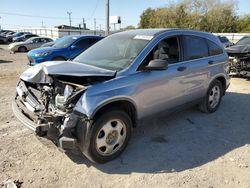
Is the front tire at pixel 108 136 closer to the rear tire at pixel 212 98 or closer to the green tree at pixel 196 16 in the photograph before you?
the rear tire at pixel 212 98

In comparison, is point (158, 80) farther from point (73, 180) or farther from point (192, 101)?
point (73, 180)

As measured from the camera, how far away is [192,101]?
5.32m

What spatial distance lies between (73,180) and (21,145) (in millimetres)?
1349

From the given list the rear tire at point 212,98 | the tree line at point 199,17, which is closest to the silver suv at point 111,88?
the rear tire at point 212,98

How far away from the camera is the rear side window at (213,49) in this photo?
18.8 feet

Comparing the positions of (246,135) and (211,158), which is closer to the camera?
(211,158)

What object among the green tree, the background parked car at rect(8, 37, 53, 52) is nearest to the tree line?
the green tree

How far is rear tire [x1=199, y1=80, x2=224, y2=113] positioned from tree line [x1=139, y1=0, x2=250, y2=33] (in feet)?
152

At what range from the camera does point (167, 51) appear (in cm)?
473

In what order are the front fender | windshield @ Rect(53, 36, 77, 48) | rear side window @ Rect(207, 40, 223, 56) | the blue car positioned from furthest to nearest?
windshield @ Rect(53, 36, 77, 48)
the blue car
rear side window @ Rect(207, 40, 223, 56)
the front fender

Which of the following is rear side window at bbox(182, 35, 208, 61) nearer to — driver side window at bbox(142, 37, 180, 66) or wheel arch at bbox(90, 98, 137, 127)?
driver side window at bbox(142, 37, 180, 66)

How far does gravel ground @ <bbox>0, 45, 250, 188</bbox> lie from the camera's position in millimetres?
3467

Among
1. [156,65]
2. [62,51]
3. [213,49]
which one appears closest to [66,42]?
[62,51]

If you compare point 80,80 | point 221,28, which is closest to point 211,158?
point 80,80
